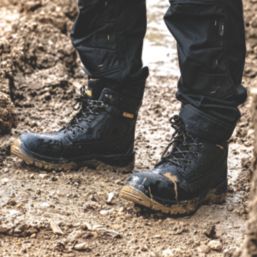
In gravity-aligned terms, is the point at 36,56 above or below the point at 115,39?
below

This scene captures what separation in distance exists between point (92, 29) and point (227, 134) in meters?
0.67

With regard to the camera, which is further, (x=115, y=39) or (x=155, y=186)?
(x=115, y=39)

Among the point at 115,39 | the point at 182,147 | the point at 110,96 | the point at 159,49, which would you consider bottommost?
the point at 159,49

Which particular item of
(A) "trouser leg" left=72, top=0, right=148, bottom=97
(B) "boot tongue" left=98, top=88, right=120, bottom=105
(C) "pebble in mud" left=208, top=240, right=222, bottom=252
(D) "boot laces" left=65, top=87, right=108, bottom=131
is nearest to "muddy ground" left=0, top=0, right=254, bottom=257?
(C) "pebble in mud" left=208, top=240, right=222, bottom=252

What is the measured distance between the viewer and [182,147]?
2.61 metres

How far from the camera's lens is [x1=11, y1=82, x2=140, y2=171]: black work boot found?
9.26ft

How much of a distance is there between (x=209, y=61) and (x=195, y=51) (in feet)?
0.19

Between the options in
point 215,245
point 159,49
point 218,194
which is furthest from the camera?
point 159,49

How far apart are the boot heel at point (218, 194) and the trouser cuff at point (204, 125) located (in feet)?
0.64

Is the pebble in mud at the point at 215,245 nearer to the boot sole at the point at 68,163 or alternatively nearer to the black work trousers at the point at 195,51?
the black work trousers at the point at 195,51

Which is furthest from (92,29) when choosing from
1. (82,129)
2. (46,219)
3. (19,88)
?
(19,88)

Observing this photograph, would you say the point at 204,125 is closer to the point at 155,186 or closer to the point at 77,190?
the point at 155,186

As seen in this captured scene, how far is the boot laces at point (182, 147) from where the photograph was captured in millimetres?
2588

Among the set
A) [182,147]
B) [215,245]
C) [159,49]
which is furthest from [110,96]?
[159,49]
